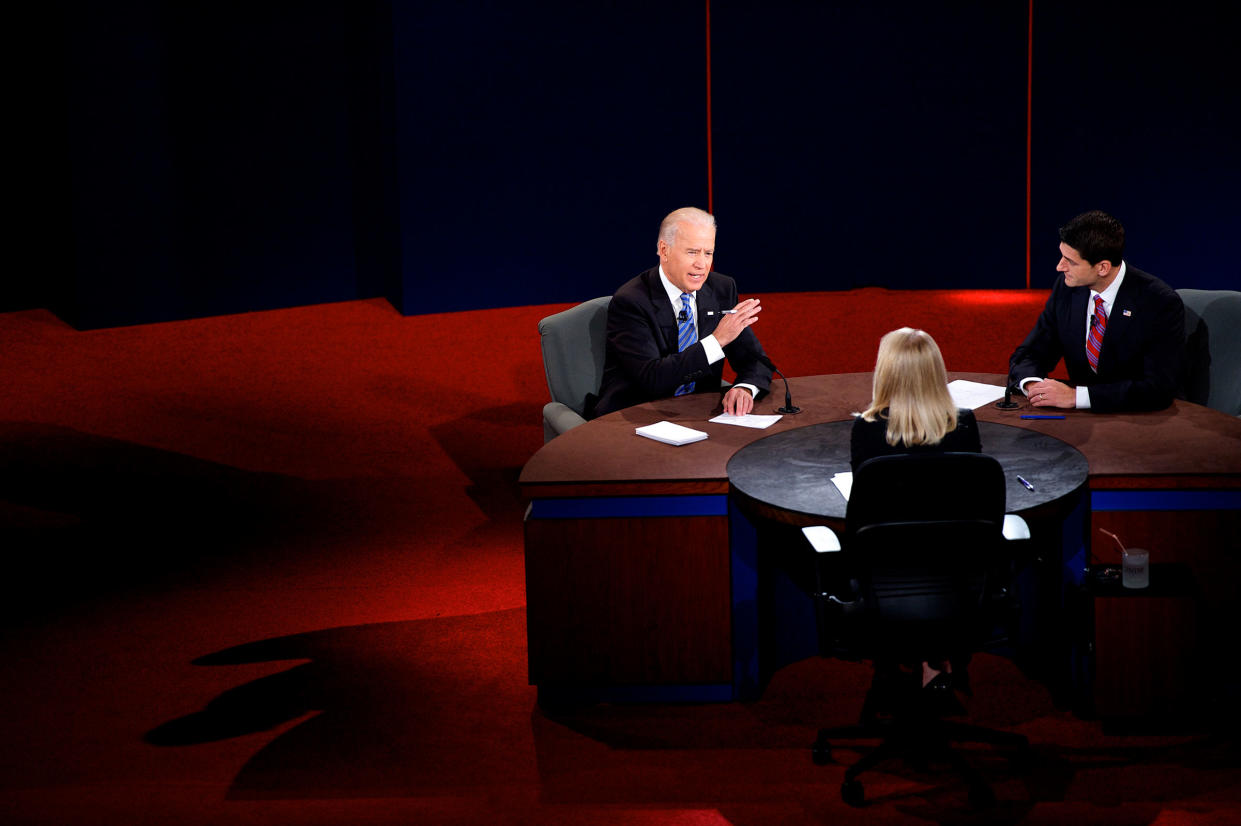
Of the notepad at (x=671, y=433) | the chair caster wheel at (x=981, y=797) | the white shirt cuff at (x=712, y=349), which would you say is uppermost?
the white shirt cuff at (x=712, y=349)

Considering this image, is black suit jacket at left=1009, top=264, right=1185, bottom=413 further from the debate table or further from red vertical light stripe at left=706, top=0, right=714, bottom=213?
red vertical light stripe at left=706, top=0, right=714, bottom=213

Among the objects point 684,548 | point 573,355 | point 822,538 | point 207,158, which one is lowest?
point 684,548

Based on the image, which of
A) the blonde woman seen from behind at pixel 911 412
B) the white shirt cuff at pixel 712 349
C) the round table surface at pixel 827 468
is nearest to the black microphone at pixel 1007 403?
the round table surface at pixel 827 468

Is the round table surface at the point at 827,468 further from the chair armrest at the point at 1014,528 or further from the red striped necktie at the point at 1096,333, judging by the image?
the red striped necktie at the point at 1096,333

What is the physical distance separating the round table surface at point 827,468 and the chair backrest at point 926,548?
26cm

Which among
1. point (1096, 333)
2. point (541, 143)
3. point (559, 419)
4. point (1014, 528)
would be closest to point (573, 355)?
point (559, 419)

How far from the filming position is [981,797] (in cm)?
319

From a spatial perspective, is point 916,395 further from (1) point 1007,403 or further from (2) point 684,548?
(1) point 1007,403

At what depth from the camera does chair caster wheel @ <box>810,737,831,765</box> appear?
3424mm

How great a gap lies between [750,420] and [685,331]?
2.44 feet

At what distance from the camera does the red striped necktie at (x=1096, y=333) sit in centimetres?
454

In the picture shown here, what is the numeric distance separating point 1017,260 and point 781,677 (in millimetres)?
6541

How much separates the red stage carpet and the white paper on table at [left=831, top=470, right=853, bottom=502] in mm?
696

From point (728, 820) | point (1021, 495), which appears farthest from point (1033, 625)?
point (728, 820)
